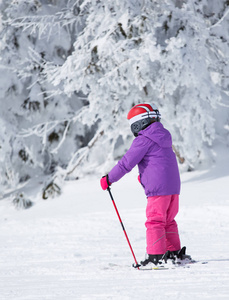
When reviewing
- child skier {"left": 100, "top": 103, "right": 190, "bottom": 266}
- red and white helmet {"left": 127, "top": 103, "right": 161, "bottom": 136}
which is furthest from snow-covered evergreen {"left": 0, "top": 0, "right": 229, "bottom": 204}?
child skier {"left": 100, "top": 103, "right": 190, "bottom": 266}

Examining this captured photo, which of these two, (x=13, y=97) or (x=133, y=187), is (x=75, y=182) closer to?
(x=133, y=187)

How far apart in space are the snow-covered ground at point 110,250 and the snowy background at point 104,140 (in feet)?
0.06

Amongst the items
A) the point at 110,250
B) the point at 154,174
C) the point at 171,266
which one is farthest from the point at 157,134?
the point at 110,250

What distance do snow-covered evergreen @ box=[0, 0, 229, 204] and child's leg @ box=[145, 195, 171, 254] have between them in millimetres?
6002

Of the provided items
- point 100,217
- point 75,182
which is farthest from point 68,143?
point 100,217

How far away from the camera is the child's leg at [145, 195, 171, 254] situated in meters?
3.81

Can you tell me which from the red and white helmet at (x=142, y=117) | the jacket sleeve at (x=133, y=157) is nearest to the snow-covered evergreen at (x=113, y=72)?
the red and white helmet at (x=142, y=117)

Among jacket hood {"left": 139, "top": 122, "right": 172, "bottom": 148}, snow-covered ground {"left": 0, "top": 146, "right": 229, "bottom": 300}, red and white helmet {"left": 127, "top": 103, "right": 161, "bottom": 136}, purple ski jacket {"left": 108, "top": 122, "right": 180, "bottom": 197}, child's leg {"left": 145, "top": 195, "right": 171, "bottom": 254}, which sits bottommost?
snow-covered ground {"left": 0, "top": 146, "right": 229, "bottom": 300}

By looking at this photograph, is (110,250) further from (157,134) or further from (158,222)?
(157,134)

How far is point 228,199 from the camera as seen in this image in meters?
8.02

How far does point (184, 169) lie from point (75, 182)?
3.27m

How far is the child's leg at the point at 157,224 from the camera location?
3807 millimetres

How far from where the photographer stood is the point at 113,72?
32.1 ft

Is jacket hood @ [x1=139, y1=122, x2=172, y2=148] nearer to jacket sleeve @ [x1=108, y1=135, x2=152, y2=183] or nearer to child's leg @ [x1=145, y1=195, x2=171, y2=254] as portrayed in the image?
jacket sleeve @ [x1=108, y1=135, x2=152, y2=183]
